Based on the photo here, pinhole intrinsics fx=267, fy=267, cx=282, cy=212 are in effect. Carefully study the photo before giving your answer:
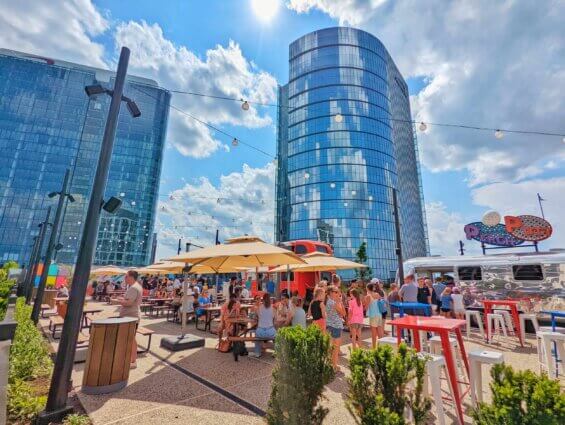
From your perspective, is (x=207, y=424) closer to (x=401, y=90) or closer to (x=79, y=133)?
(x=79, y=133)

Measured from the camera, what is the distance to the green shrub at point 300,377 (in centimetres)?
255

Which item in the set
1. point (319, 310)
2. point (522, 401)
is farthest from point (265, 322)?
point (522, 401)

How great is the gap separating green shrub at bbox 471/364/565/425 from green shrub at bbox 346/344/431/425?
0.52 m

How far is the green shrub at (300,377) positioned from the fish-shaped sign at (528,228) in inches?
653

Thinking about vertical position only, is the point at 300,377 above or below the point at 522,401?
below

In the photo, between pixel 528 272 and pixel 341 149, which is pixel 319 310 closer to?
pixel 528 272

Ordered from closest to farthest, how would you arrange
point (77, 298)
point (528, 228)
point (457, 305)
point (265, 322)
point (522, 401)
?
point (522, 401) → point (77, 298) → point (265, 322) → point (457, 305) → point (528, 228)

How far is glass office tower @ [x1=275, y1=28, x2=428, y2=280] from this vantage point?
63062mm

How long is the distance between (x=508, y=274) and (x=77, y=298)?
1349 centimetres

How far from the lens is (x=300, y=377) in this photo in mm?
2631

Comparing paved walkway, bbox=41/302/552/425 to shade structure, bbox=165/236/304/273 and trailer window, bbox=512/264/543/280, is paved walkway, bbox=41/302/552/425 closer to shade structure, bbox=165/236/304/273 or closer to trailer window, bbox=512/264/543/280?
shade structure, bbox=165/236/304/273

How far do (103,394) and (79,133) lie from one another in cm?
10304

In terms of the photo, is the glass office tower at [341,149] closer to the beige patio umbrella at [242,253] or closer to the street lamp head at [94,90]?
the beige patio umbrella at [242,253]

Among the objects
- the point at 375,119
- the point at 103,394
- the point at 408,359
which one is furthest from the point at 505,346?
the point at 375,119
